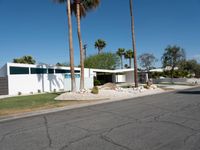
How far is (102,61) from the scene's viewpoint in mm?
48844

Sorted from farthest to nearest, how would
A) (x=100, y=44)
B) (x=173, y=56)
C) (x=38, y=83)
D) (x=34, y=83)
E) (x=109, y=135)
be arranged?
(x=100, y=44), (x=173, y=56), (x=38, y=83), (x=34, y=83), (x=109, y=135)

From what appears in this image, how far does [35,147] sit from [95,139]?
1545 millimetres

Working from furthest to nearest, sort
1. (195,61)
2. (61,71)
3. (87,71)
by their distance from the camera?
(195,61)
(87,71)
(61,71)

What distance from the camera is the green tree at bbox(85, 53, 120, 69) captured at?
159ft

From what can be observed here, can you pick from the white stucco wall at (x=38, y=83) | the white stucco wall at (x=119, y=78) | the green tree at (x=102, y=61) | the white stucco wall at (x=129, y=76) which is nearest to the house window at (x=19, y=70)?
the white stucco wall at (x=38, y=83)

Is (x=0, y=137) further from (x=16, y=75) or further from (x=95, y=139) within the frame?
(x=16, y=75)

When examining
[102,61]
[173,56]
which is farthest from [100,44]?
[173,56]

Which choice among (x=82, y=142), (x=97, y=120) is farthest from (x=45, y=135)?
(x=97, y=120)

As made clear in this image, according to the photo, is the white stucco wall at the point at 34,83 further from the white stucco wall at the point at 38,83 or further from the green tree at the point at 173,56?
the green tree at the point at 173,56

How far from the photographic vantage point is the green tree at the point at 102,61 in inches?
1905

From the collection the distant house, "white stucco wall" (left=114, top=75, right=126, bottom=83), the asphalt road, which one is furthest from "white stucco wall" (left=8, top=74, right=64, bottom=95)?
"white stucco wall" (left=114, top=75, right=126, bottom=83)

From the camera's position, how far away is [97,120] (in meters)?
7.81

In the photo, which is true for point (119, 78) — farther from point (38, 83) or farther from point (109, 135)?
point (109, 135)

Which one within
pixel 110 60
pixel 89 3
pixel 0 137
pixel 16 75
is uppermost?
pixel 89 3
